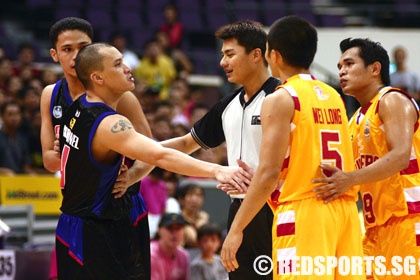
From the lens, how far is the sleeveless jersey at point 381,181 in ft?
21.1

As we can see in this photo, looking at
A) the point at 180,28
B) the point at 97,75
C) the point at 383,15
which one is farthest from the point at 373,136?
the point at 383,15

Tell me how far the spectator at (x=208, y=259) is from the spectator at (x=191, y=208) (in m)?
0.77

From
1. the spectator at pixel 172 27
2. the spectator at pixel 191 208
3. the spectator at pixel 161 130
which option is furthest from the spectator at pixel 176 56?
the spectator at pixel 191 208

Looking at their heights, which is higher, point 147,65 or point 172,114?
point 147,65

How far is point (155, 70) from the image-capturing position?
1716cm

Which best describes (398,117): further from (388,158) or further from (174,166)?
(174,166)

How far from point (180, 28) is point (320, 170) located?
43.4 feet

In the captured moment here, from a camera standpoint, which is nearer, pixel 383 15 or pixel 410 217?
pixel 410 217

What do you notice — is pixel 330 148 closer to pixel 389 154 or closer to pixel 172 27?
pixel 389 154

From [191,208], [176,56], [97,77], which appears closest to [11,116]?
[191,208]

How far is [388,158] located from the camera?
19.7 ft

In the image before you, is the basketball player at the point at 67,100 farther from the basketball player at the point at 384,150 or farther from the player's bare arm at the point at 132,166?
the basketball player at the point at 384,150
